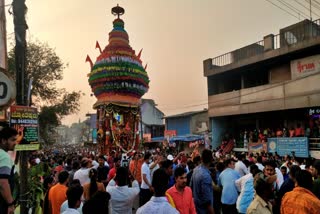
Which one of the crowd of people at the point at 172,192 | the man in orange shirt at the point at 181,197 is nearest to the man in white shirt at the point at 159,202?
the crowd of people at the point at 172,192

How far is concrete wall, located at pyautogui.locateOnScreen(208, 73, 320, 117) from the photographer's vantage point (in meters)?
19.3

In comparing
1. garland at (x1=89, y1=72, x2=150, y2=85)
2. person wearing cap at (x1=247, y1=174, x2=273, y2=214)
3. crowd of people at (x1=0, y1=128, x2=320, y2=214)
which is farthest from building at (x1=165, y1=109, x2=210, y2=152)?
person wearing cap at (x1=247, y1=174, x2=273, y2=214)

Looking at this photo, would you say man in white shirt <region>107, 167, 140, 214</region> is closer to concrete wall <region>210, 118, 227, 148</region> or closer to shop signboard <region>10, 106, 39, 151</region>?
shop signboard <region>10, 106, 39, 151</region>

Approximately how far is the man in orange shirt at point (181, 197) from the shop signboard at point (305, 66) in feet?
57.0

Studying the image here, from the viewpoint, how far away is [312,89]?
19.2 m

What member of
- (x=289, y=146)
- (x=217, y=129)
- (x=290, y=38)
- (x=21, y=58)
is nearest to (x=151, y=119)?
(x=217, y=129)

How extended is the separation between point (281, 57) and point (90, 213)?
20.5 metres

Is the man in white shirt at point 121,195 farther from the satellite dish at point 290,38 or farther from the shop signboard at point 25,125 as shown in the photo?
the satellite dish at point 290,38

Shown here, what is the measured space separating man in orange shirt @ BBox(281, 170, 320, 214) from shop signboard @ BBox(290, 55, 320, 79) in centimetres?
1711

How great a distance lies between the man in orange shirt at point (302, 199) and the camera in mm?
3674

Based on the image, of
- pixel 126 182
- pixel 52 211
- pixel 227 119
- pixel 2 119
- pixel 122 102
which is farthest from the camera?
pixel 227 119

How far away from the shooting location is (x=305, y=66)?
1975cm

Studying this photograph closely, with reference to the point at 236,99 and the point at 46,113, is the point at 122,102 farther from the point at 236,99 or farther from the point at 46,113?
the point at 46,113

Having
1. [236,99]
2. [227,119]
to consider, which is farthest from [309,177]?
[227,119]
